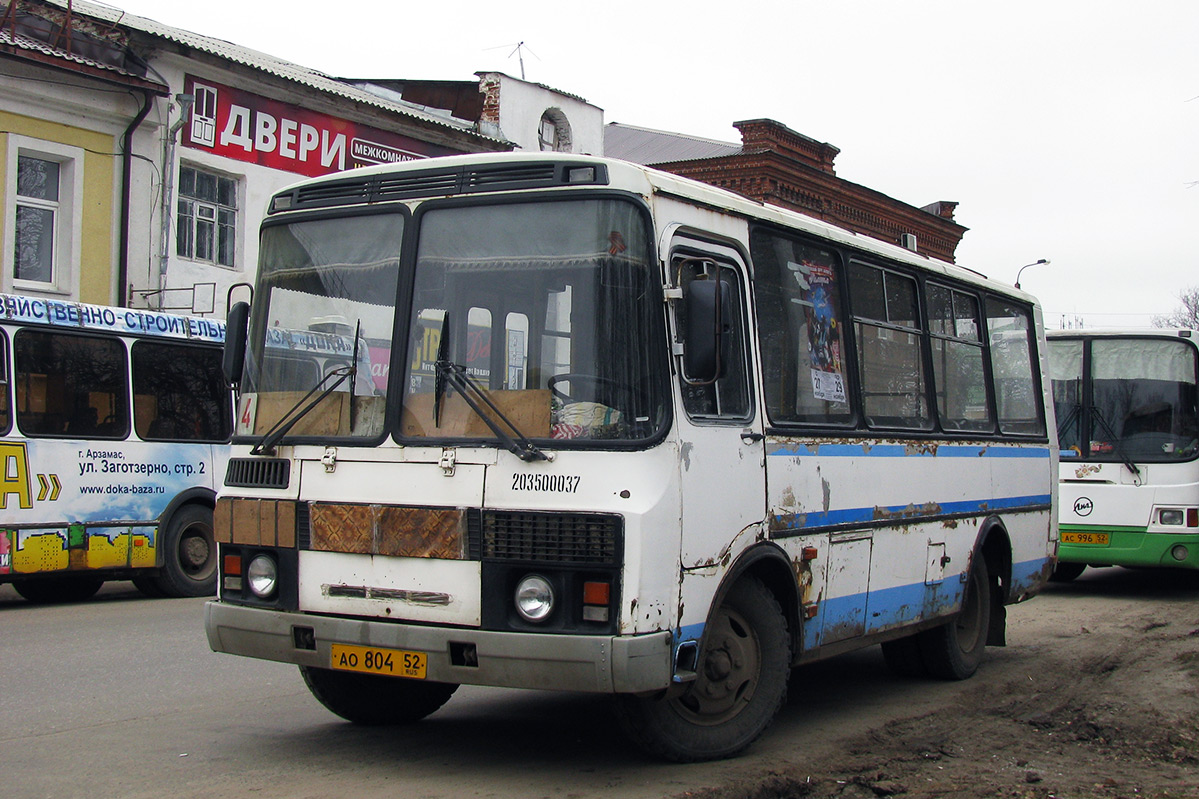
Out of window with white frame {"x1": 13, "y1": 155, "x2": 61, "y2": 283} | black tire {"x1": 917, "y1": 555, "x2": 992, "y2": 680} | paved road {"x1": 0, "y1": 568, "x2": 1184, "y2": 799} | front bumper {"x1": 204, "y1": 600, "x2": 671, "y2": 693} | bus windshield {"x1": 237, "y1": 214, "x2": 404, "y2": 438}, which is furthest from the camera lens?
window with white frame {"x1": 13, "y1": 155, "x2": 61, "y2": 283}

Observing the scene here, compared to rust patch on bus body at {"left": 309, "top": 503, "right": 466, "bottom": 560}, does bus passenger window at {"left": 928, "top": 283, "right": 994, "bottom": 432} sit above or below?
above

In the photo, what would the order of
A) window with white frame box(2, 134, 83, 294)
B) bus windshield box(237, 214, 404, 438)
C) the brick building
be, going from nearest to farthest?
1. bus windshield box(237, 214, 404, 438)
2. window with white frame box(2, 134, 83, 294)
3. the brick building

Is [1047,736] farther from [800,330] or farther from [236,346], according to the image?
[236,346]

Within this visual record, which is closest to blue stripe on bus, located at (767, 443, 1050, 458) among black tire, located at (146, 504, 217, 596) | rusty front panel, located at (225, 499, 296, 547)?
rusty front panel, located at (225, 499, 296, 547)

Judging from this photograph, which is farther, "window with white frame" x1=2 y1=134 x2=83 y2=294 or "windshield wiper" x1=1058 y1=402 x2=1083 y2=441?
"window with white frame" x1=2 y1=134 x2=83 y2=294

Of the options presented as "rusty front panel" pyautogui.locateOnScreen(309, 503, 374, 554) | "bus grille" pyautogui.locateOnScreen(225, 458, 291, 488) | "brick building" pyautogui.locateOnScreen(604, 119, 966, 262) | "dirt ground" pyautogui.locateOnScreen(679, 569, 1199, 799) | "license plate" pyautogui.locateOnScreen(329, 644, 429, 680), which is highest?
"brick building" pyautogui.locateOnScreen(604, 119, 966, 262)

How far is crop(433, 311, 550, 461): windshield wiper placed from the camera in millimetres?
5707

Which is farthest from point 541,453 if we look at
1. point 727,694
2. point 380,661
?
point 727,694

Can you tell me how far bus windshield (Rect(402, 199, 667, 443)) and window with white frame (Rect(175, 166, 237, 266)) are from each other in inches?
675

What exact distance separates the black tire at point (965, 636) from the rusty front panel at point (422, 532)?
4547 mm

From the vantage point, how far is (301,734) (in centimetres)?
702

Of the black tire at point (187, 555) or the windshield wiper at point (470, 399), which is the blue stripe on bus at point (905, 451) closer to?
the windshield wiper at point (470, 399)

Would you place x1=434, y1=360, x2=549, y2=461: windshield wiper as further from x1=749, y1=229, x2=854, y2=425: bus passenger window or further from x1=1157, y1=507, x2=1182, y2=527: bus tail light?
x1=1157, y1=507, x2=1182, y2=527: bus tail light

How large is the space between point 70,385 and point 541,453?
921cm
